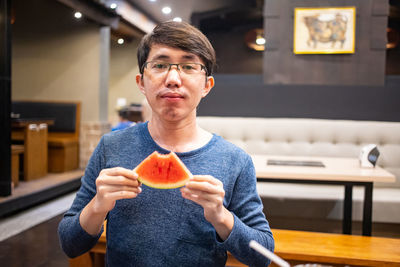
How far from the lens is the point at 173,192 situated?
133 centimetres

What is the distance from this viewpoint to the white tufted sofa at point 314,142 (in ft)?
13.9

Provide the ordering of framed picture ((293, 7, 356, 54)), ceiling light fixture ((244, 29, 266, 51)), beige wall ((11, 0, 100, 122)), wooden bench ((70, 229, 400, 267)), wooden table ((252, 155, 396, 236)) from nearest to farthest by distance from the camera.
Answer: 1. wooden bench ((70, 229, 400, 267))
2. wooden table ((252, 155, 396, 236))
3. framed picture ((293, 7, 356, 54))
4. beige wall ((11, 0, 100, 122))
5. ceiling light fixture ((244, 29, 266, 51))

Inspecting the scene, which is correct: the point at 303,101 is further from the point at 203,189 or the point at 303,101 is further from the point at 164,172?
the point at 203,189

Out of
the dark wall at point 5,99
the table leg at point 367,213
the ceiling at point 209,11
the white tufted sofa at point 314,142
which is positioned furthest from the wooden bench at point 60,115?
the table leg at point 367,213

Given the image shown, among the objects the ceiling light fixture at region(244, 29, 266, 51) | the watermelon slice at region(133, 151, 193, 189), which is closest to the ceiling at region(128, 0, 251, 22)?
the ceiling light fixture at region(244, 29, 266, 51)

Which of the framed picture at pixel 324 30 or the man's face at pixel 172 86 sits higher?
the framed picture at pixel 324 30

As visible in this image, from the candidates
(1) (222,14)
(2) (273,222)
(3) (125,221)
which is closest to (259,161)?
(2) (273,222)

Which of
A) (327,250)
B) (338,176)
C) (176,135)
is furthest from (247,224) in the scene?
(338,176)

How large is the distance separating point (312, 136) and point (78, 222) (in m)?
4.12

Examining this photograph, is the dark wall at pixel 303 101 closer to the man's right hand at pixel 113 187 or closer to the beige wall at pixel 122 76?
the man's right hand at pixel 113 187

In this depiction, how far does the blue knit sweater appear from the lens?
51.2 inches

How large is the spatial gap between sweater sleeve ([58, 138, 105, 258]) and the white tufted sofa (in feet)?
10.5

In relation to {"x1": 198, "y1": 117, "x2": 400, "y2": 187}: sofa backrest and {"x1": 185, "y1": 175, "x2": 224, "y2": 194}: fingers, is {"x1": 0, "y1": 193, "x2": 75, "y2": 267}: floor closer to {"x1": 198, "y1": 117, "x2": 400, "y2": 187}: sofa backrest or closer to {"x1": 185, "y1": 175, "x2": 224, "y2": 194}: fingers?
{"x1": 198, "y1": 117, "x2": 400, "y2": 187}: sofa backrest

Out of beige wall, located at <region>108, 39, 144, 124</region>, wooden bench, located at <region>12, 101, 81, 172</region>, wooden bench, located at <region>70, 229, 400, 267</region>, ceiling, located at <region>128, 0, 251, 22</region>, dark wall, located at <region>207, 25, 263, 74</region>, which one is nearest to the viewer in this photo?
wooden bench, located at <region>70, 229, 400, 267</region>
